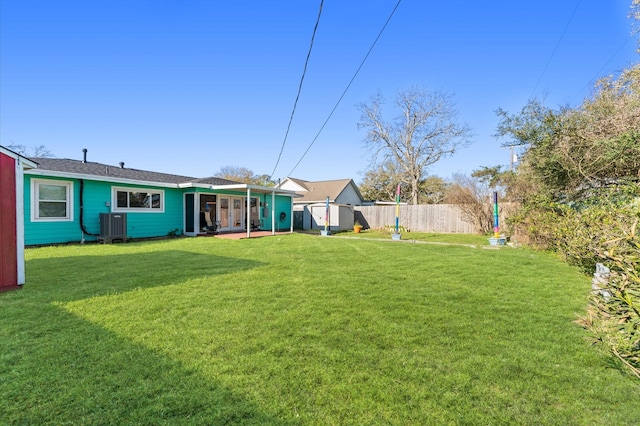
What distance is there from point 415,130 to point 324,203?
11781 mm

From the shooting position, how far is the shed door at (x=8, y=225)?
433 cm

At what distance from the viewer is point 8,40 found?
325 inches

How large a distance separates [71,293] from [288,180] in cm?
2557

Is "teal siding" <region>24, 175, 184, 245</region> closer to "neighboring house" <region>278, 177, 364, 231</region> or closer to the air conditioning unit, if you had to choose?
the air conditioning unit

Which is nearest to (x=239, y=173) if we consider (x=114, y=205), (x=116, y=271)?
(x=114, y=205)

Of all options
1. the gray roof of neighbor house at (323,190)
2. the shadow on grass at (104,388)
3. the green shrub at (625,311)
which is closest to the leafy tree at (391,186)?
the gray roof of neighbor house at (323,190)

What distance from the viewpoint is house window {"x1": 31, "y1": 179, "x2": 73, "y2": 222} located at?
29.8 feet

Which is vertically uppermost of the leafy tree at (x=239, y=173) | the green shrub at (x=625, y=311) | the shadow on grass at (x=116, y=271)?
the leafy tree at (x=239, y=173)

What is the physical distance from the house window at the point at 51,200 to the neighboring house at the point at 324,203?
1008 centimetres

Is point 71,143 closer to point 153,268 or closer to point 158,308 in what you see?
point 153,268

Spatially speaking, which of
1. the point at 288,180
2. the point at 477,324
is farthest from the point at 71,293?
the point at 288,180

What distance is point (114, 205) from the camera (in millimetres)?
10906

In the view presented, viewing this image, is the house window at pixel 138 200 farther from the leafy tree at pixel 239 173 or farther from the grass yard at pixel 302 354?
the leafy tree at pixel 239 173

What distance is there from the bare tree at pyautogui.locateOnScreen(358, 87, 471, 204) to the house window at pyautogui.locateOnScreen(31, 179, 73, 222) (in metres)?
22.2
